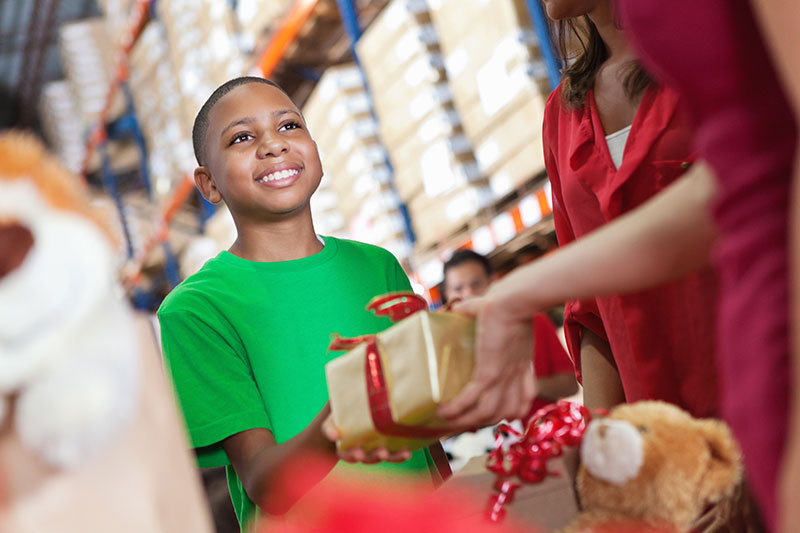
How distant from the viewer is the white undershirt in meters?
1.33

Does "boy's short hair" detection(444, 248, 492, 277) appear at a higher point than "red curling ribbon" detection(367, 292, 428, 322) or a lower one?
higher

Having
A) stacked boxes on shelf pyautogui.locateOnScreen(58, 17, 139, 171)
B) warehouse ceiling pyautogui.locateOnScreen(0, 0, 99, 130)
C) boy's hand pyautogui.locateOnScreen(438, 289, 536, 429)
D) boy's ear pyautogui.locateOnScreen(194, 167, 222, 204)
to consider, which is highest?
warehouse ceiling pyautogui.locateOnScreen(0, 0, 99, 130)

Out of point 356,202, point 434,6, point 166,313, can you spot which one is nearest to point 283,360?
point 166,313

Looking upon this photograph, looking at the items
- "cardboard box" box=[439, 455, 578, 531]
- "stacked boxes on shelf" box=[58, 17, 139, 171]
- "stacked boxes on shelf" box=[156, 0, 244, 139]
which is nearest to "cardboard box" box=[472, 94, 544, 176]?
"stacked boxes on shelf" box=[156, 0, 244, 139]

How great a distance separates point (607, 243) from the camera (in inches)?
28.3

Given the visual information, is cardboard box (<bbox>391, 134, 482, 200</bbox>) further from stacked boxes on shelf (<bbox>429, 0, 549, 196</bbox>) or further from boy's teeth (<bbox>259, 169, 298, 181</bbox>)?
boy's teeth (<bbox>259, 169, 298, 181</bbox>)

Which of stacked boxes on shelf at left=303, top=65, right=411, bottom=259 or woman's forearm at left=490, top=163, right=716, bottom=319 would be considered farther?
stacked boxes on shelf at left=303, top=65, right=411, bottom=259

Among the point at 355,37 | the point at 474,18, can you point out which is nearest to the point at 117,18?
the point at 355,37

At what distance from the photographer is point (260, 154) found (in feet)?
4.67

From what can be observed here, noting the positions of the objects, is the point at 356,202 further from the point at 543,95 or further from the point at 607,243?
the point at 607,243

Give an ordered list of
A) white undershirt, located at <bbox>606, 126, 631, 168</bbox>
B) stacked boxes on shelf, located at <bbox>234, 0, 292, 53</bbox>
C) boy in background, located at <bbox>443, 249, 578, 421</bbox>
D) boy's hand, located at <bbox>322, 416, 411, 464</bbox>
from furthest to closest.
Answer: stacked boxes on shelf, located at <bbox>234, 0, 292, 53</bbox> → boy in background, located at <bbox>443, 249, 578, 421</bbox> → white undershirt, located at <bbox>606, 126, 631, 168</bbox> → boy's hand, located at <bbox>322, 416, 411, 464</bbox>

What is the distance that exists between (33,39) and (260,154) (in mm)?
10492

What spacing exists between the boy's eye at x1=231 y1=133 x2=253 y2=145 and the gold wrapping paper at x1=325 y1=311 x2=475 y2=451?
61 cm

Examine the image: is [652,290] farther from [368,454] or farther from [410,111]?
[410,111]
